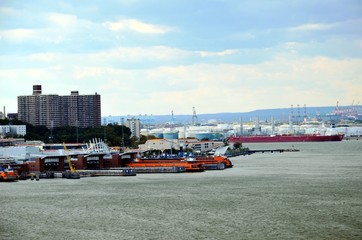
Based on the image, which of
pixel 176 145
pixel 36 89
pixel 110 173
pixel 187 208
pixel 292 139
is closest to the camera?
pixel 187 208

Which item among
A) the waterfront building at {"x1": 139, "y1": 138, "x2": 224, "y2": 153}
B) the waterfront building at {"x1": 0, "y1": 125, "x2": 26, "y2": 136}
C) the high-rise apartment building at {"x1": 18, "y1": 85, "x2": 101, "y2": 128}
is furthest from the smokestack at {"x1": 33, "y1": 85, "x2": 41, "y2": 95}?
the waterfront building at {"x1": 139, "y1": 138, "x2": 224, "y2": 153}

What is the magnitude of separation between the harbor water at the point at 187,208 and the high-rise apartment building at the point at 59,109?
5945cm

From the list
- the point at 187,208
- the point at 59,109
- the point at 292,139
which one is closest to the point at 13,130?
the point at 59,109

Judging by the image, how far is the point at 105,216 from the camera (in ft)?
62.9

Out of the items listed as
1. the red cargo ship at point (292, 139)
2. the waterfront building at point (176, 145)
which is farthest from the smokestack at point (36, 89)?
the waterfront building at point (176, 145)

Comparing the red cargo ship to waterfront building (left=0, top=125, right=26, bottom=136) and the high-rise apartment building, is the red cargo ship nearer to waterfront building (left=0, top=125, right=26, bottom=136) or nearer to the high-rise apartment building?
the high-rise apartment building

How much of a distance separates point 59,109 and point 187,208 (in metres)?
71.4

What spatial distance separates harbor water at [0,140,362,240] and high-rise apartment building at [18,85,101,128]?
2340 inches

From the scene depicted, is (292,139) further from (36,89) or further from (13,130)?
(13,130)

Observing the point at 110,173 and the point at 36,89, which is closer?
the point at 110,173

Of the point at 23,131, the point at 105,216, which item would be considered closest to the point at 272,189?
the point at 105,216

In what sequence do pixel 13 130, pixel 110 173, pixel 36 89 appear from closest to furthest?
pixel 110 173
pixel 13 130
pixel 36 89

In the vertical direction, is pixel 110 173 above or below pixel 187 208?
above

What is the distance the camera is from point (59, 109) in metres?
90.1
